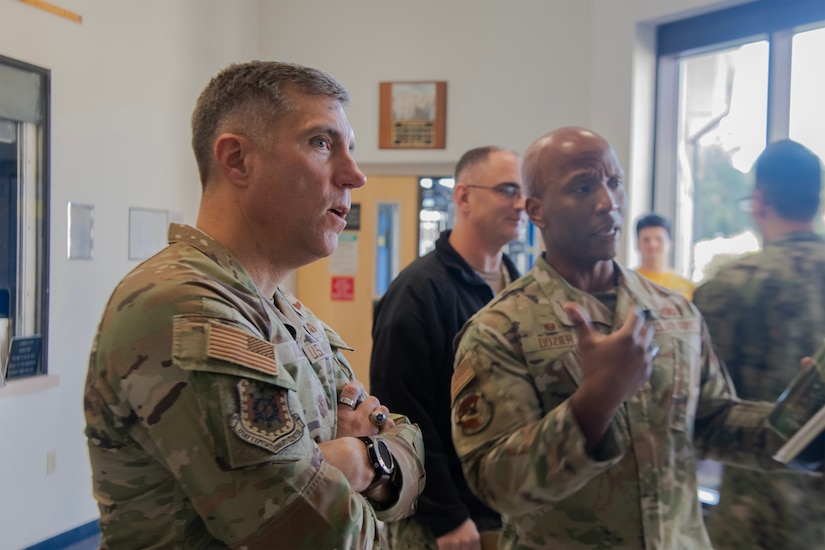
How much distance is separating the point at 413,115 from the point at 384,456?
4.11 m

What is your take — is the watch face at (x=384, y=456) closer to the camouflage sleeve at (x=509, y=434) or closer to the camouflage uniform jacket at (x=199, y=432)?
the camouflage uniform jacket at (x=199, y=432)

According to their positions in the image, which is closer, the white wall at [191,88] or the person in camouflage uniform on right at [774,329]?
the person in camouflage uniform on right at [774,329]

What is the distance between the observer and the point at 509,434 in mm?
1408

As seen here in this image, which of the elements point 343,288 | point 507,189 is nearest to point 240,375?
point 507,189

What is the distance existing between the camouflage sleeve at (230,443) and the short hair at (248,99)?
1.24ft

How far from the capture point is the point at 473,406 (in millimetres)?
1455

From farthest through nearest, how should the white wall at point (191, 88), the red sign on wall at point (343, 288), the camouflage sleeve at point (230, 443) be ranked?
the red sign on wall at point (343, 288) → the white wall at point (191, 88) → the camouflage sleeve at point (230, 443)

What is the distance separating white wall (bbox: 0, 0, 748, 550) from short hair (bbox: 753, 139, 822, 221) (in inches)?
93.3

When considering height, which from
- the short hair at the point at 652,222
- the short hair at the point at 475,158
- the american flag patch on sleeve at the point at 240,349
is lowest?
the american flag patch on sleeve at the point at 240,349

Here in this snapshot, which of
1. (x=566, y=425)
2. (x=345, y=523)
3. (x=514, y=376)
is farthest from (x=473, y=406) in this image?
(x=345, y=523)

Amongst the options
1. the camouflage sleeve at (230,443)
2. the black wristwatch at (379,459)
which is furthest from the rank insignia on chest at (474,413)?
the camouflage sleeve at (230,443)

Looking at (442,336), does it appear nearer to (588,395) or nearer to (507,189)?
(507,189)

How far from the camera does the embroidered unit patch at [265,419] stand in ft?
3.09

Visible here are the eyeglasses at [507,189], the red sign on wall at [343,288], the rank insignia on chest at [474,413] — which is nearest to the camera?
the rank insignia on chest at [474,413]
